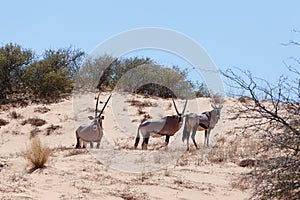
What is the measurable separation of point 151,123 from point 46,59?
64.2 feet

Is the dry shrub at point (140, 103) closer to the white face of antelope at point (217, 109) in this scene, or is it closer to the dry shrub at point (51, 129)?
the dry shrub at point (51, 129)

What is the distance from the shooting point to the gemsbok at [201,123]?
Result: 1950 cm

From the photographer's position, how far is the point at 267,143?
8641mm

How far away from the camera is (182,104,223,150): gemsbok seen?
19500 millimetres

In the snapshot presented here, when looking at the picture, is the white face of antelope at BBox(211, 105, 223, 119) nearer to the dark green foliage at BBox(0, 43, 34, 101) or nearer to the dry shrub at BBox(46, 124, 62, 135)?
the dry shrub at BBox(46, 124, 62, 135)

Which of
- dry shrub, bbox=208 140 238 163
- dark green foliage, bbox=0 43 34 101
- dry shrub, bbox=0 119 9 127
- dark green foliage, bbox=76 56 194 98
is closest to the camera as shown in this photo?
dry shrub, bbox=208 140 238 163

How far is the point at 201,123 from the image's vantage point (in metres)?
20.2

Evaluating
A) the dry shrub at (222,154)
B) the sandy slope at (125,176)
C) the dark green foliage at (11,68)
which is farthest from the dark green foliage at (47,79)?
the dry shrub at (222,154)

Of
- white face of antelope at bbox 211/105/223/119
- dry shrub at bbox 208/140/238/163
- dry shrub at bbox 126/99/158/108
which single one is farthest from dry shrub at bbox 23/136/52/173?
dry shrub at bbox 126/99/158/108

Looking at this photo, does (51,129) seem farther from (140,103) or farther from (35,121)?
(140,103)

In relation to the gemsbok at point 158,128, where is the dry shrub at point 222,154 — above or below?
below

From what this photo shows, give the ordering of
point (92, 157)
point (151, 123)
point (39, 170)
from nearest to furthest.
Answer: point (39, 170) < point (92, 157) < point (151, 123)

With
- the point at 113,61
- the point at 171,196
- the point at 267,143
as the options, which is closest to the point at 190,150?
the point at 171,196

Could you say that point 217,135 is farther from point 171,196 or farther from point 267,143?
point 267,143
